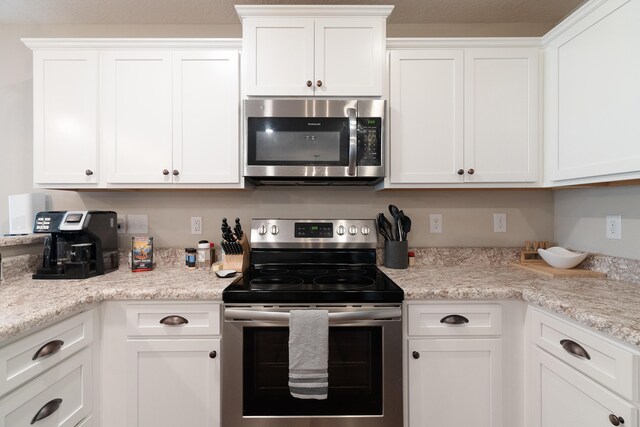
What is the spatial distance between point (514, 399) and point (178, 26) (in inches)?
115

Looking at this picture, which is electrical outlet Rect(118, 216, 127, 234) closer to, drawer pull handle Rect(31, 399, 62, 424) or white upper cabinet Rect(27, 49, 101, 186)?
white upper cabinet Rect(27, 49, 101, 186)

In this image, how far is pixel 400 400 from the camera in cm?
134

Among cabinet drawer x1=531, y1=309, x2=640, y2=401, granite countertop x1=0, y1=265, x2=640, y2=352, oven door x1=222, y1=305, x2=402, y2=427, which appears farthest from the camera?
oven door x1=222, y1=305, x2=402, y2=427

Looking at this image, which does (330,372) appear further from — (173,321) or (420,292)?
(173,321)

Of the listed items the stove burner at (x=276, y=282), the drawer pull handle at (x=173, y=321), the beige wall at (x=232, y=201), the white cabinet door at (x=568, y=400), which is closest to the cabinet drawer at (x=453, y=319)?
the white cabinet door at (x=568, y=400)

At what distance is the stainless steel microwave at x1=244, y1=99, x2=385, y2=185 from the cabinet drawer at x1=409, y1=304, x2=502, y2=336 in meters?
0.74

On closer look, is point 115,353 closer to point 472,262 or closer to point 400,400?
point 400,400

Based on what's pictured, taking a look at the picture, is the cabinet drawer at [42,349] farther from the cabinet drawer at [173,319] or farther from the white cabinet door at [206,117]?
the white cabinet door at [206,117]

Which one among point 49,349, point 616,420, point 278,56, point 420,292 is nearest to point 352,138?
point 278,56

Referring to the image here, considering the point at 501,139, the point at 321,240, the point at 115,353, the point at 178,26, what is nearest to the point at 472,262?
the point at 501,139

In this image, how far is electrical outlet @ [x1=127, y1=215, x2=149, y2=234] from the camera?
6.68ft

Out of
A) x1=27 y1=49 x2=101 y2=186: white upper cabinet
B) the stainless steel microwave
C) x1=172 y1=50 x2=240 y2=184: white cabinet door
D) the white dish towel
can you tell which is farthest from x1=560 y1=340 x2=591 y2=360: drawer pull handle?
x1=27 y1=49 x2=101 y2=186: white upper cabinet

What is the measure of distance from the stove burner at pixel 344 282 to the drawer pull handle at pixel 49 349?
1077 mm

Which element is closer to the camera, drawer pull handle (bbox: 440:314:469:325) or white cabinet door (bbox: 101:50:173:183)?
drawer pull handle (bbox: 440:314:469:325)
